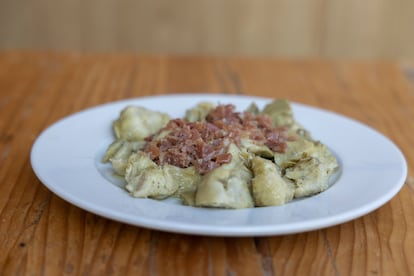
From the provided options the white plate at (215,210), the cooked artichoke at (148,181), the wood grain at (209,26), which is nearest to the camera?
the white plate at (215,210)

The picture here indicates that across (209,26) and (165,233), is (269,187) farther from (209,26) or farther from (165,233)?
(209,26)

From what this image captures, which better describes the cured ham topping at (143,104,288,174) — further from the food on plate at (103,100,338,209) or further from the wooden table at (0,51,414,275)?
the wooden table at (0,51,414,275)

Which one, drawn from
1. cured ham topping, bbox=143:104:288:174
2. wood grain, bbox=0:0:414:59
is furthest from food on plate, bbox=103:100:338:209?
wood grain, bbox=0:0:414:59

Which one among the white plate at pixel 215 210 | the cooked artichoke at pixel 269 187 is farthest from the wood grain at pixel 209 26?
the cooked artichoke at pixel 269 187

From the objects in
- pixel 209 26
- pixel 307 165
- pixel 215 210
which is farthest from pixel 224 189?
pixel 209 26

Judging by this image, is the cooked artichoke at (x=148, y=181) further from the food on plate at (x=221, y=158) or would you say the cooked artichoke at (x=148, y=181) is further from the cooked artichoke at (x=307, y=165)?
the cooked artichoke at (x=307, y=165)

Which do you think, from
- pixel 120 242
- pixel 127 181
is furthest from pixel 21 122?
pixel 120 242

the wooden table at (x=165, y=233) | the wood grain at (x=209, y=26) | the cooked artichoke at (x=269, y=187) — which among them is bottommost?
the wood grain at (x=209, y=26)
